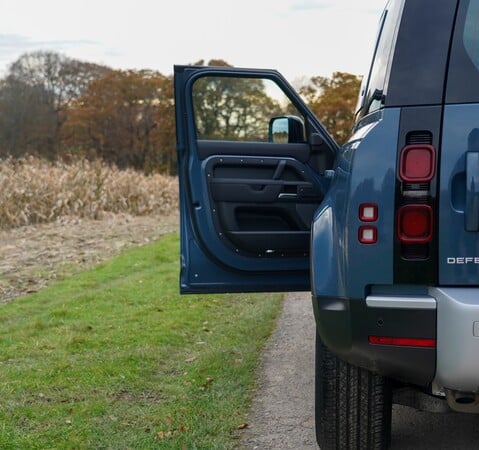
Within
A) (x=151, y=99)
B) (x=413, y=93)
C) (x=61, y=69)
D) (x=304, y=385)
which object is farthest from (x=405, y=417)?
(x=61, y=69)

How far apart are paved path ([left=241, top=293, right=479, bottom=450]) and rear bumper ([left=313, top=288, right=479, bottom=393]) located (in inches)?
46.9

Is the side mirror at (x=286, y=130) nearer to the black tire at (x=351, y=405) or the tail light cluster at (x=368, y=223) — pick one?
the black tire at (x=351, y=405)

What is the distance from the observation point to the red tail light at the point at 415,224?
2951mm

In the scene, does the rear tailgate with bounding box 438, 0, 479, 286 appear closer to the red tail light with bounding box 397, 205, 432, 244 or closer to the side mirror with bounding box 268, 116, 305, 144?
the red tail light with bounding box 397, 205, 432, 244

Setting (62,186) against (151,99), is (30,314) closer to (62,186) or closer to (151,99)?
(62,186)

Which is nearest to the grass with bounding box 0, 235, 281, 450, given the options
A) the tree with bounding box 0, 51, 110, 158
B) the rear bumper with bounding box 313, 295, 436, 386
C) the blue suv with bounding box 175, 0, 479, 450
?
the blue suv with bounding box 175, 0, 479, 450

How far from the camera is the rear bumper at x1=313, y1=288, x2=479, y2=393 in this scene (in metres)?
2.89

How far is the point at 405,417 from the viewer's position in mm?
4637

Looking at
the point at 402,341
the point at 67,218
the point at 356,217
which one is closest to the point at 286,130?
the point at 356,217

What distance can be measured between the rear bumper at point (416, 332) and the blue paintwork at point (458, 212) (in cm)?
8

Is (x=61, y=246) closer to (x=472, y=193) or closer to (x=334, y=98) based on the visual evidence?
(x=472, y=193)

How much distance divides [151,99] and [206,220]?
42245 mm

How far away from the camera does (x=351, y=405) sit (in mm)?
3598

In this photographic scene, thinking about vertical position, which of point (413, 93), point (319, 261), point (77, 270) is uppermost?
point (413, 93)
